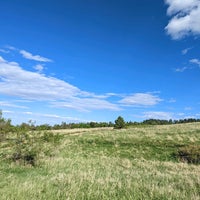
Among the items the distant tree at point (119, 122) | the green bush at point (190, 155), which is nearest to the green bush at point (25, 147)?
the green bush at point (190, 155)

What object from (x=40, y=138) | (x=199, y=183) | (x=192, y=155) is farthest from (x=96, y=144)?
(x=199, y=183)

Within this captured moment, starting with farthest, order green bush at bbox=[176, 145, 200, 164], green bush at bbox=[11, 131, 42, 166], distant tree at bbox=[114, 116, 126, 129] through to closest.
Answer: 1. distant tree at bbox=[114, 116, 126, 129]
2. green bush at bbox=[176, 145, 200, 164]
3. green bush at bbox=[11, 131, 42, 166]

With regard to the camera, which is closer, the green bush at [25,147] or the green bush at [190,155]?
the green bush at [25,147]

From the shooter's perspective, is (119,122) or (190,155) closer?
(190,155)

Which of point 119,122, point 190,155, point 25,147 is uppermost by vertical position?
point 119,122

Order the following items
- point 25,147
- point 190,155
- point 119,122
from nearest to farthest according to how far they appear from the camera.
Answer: point 25,147 → point 190,155 → point 119,122

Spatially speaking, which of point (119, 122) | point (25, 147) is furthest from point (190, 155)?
point (119, 122)

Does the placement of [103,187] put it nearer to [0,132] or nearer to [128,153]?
[0,132]

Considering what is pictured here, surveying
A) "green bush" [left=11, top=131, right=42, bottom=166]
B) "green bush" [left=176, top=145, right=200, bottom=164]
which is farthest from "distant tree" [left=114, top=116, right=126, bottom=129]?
"green bush" [left=11, top=131, right=42, bottom=166]

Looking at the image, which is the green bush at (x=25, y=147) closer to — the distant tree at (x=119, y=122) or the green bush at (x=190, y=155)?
the green bush at (x=190, y=155)

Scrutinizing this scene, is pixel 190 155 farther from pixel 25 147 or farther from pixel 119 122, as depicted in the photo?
pixel 119 122

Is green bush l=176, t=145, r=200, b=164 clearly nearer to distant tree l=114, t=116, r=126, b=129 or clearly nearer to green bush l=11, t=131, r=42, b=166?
green bush l=11, t=131, r=42, b=166

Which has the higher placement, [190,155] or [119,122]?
[119,122]

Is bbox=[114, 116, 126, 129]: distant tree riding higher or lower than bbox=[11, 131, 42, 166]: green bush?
higher
